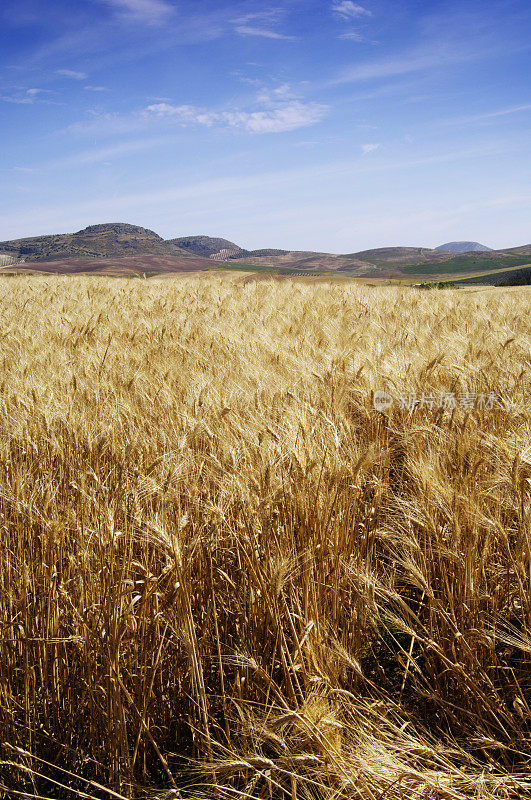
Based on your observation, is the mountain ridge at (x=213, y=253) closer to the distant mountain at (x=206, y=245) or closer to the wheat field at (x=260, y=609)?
the distant mountain at (x=206, y=245)

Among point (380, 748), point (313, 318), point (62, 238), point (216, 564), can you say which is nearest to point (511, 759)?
point (380, 748)

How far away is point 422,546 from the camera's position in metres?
1.53

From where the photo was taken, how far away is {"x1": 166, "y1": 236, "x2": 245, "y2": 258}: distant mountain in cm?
12419

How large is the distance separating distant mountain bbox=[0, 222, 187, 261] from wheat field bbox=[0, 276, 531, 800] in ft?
311

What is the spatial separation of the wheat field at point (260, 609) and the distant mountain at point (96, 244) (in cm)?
9480

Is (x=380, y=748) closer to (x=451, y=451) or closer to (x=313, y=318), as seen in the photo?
(x=451, y=451)

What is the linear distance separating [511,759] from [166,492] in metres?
0.99

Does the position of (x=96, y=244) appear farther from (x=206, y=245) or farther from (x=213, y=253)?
(x=206, y=245)

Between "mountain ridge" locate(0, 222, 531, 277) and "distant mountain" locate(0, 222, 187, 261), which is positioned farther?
"distant mountain" locate(0, 222, 187, 261)

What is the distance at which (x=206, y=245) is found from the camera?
132m

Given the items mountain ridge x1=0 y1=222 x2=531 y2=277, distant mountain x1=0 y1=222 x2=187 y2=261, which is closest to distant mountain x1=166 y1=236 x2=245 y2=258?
mountain ridge x1=0 y1=222 x2=531 y2=277

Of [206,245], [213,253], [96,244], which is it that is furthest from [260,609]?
[206,245]

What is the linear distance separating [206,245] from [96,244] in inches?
1359

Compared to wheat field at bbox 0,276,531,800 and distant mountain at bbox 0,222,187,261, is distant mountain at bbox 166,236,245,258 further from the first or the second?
wheat field at bbox 0,276,531,800
